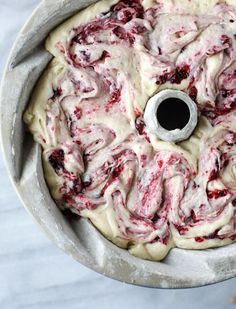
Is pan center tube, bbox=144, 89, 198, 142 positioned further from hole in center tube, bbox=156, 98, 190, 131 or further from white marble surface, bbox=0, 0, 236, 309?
white marble surface, bbox=0, 0, 236, 309

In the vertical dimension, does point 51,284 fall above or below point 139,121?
below

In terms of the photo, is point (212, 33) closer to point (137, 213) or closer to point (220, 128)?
point (220, 128)

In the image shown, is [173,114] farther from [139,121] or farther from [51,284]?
[51,284]

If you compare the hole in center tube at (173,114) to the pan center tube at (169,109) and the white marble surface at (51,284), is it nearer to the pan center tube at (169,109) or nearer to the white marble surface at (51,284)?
the pan center tube at (169,109)

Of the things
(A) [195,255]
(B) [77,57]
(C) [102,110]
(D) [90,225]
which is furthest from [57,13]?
(A) [195,255]

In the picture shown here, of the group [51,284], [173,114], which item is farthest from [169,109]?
[51,284]

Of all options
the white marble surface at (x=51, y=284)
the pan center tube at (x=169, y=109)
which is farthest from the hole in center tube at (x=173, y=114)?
the white marble surface at (x=51, y=284)

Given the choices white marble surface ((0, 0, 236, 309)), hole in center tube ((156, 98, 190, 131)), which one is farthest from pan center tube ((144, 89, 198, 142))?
white marble surface ((0, 0, 236, 309))
